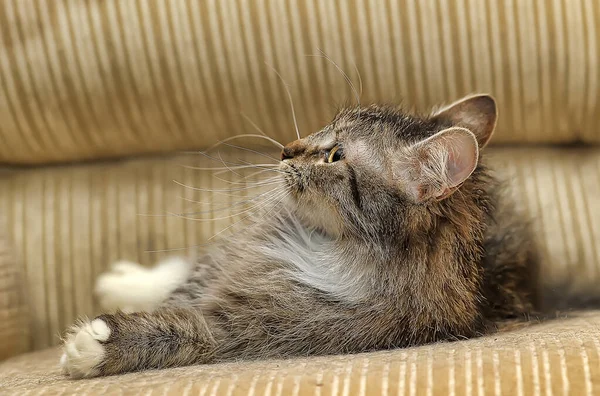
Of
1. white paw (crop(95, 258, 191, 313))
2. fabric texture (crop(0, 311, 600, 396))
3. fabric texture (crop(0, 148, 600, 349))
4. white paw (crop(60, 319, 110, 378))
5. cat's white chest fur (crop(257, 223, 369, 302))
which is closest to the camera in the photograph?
fabric texture (crop(0, 311, 600, 396))

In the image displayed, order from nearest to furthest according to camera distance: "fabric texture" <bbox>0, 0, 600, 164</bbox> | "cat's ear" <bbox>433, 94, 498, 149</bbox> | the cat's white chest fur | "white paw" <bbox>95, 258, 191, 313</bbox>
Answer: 1. the cat's white chest fur
2. "cat's ear" <bbox>433, 94, 498, 149</bbox>
3. "white paw" <bbox>95, 258, 191, 313</bbox>
4. "fabric texture" <bbox>0, 0, 600, 164</bbox>

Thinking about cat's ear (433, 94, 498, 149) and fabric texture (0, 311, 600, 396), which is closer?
fabric texture (0, 311, 600, 396)

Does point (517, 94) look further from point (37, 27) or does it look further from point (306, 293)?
point (37, 27)

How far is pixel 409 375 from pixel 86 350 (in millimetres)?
575

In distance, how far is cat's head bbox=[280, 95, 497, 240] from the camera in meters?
1.25

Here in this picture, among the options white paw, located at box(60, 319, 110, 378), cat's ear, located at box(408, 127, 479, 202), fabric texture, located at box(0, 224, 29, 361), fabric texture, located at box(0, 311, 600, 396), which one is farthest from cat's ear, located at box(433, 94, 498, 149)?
fabric texture, located at box(0, 224, 29, 361)

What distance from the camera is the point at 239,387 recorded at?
109 centimetres

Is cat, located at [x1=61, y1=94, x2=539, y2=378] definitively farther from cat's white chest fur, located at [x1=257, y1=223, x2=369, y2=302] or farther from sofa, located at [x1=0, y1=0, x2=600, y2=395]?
sofa, located at [x1=0, y1=0, x2=600, y2=395]

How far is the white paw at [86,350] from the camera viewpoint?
120 cm

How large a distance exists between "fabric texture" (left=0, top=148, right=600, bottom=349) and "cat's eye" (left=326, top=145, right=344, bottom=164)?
1.67 feet

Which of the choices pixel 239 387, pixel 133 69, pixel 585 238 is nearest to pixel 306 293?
pixel 239 387

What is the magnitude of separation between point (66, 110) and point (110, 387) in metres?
0.93

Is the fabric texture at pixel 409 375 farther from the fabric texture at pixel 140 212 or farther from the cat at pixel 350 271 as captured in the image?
the fabric texture at pixel 140 212

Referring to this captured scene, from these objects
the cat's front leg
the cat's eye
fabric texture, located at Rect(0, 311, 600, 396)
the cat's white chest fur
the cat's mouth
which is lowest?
fabric texture, located at Rect(0, 311, 600, 396)
